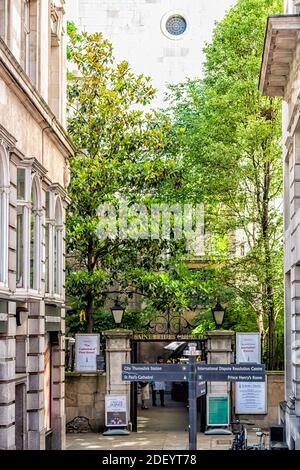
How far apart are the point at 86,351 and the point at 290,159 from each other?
360 inches

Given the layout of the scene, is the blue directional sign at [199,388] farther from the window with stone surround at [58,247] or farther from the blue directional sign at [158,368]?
the window with stone surround at [58,247]

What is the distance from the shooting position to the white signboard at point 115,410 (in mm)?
29906

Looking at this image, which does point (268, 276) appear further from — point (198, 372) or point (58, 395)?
point (198, 372)

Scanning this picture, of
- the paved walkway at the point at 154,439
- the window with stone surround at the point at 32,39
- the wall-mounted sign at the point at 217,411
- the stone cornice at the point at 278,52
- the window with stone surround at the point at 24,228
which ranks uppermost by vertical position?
the window with stone surround at the point at 32,39

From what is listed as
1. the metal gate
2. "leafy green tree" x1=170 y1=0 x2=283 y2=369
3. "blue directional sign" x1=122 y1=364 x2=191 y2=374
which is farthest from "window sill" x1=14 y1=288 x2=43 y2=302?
"leafy green tree" x1=170 y1=0 x2=283 y2=369

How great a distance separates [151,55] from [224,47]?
15.7 m

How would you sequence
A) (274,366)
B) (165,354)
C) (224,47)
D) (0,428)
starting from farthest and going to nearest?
(165,354), (224,47), (274,366), (0,428)

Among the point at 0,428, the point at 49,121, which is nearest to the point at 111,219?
the point at 49,121

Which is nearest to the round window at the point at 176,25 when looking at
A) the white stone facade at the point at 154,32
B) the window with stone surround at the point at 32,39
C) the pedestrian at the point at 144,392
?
the white stone facade at the point at 154,32

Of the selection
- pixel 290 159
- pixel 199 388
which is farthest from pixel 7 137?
pixel 290 159

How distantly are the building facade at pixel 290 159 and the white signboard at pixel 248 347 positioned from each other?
2.29 meters

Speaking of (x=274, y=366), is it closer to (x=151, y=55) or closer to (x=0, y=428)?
(x=0, y=428)

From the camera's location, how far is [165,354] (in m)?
48.7

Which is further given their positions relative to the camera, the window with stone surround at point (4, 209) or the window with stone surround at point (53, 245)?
the window with stone surround at point (53, 245)
